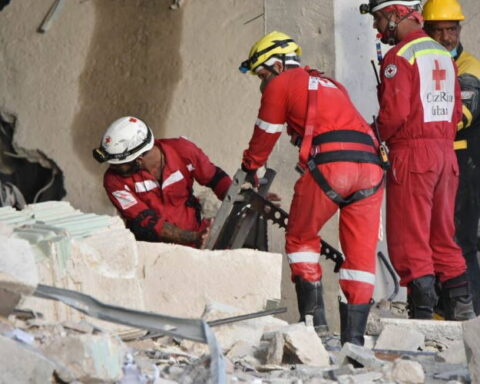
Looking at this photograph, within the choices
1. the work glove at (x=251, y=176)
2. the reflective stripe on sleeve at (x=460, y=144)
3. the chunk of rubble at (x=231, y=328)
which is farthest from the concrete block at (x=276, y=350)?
the reflective stripe on sleeve at (x=460, y=144)

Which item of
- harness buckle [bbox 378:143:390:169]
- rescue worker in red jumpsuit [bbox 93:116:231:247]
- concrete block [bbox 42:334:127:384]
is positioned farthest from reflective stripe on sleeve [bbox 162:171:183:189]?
concrete block [bbox 42:334:127:384]

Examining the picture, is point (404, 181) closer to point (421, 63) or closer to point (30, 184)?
point (421, 63)

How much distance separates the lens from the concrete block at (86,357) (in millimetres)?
4480

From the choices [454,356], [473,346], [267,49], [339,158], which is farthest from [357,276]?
[473,346]

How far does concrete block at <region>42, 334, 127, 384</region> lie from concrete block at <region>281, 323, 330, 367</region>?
1.35 metres

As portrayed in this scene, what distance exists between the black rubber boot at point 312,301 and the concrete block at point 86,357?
2416mm

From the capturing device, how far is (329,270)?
9.12 metres

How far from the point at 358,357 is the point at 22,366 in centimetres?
187

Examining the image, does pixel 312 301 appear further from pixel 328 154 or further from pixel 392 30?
pixel 392 30

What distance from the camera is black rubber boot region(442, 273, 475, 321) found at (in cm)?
738

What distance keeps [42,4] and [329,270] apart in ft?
9.86

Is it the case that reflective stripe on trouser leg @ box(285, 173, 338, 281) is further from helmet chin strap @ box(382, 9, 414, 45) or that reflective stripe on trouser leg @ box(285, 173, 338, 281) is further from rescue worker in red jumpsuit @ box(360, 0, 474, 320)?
helmet chin strap @ box(382, 9, 414, 45)

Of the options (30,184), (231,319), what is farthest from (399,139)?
(30,184)

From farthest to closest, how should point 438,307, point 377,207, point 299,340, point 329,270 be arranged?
point 329,270 < point 438,307 < point 377,207 < point 299,340
